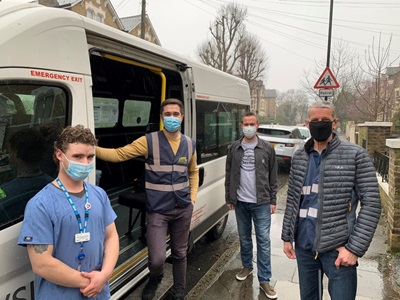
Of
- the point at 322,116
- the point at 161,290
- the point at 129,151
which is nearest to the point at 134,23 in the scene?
the point at 129,151

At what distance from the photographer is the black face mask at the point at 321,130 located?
2.29 meters

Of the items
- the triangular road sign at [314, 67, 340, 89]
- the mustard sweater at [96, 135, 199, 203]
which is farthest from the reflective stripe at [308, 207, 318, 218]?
the triangular road sign at [314, 67, 340, 89]

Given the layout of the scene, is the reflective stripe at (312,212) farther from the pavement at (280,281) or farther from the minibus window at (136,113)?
the minibus window at (136,113)

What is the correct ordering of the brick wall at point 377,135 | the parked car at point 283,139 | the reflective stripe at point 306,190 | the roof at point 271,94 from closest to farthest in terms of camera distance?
the reflective stripe at point 306,190
the brick wall at point 377,135
the parked car at point 283,139
the roof at point 271,94

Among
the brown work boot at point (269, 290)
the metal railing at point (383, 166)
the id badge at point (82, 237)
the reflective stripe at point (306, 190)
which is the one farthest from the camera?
the metal railing at point (383, 166)

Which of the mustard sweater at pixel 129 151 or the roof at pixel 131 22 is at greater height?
the roof at pixel 131 22

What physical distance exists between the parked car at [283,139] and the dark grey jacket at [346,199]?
9065 millimetres

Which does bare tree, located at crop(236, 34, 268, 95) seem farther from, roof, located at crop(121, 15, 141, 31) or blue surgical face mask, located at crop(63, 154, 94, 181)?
blue surgical face mask, located at crop(63, 154, 94, 181)

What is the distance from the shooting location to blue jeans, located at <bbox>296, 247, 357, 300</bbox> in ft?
7.33

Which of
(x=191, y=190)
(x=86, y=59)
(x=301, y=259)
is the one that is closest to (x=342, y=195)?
Answer: (x=301, y=259)

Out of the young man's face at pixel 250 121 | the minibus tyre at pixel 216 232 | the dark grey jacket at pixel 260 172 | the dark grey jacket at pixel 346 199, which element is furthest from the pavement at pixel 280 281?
the young man's face at pixel 250 121

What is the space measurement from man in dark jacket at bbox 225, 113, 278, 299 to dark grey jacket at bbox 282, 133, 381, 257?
4.47 feet

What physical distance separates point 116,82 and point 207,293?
335 centimetres

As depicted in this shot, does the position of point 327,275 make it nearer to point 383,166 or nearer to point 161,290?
point 161,290
